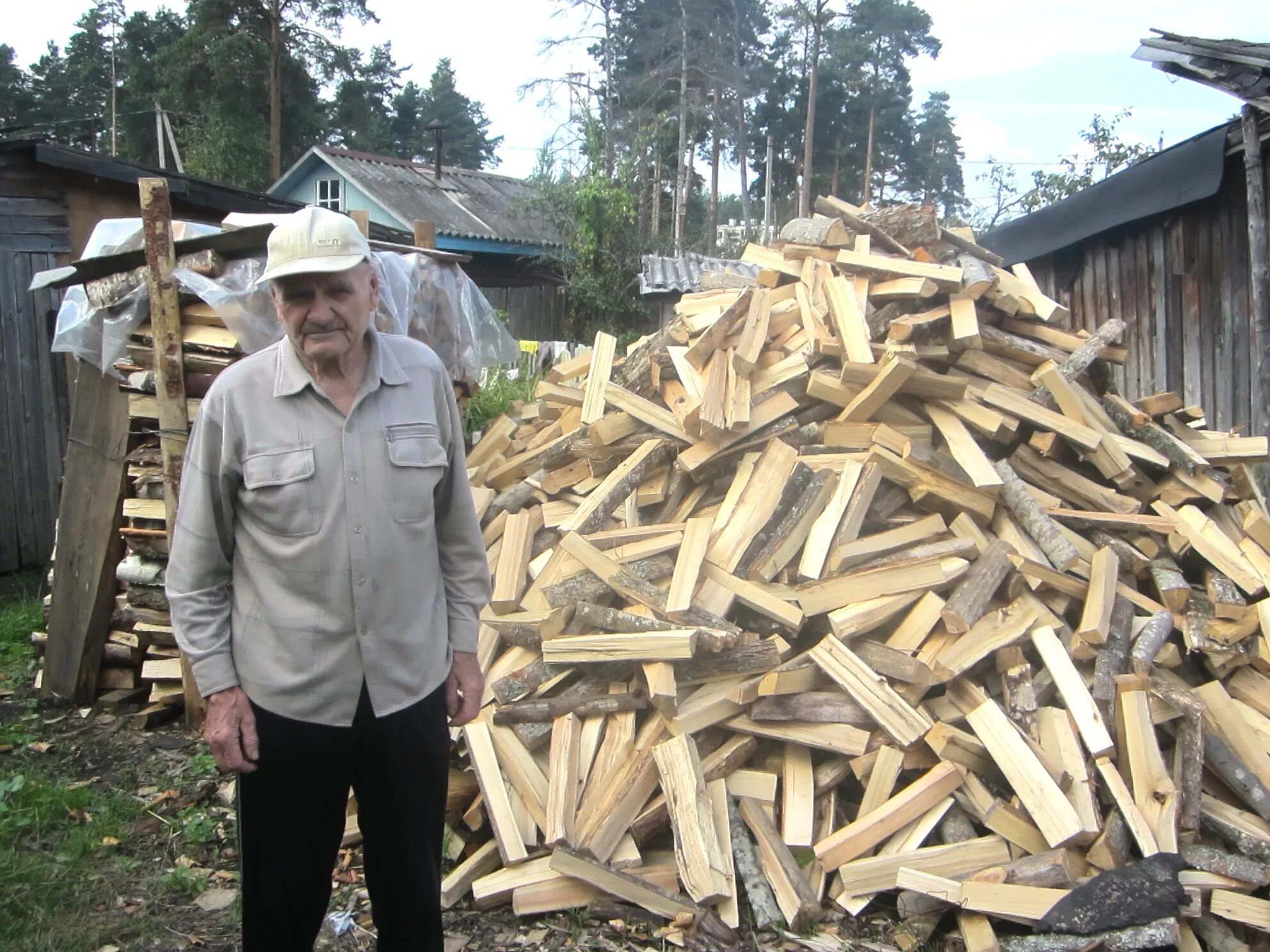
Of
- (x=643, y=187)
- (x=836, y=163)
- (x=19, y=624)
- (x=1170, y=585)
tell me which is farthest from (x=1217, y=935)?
(x=836, y=163)

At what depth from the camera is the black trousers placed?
2.30 m

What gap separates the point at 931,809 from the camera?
11.6 ft

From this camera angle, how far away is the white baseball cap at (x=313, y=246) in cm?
219

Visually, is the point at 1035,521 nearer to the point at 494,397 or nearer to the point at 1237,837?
the point at 1237,837

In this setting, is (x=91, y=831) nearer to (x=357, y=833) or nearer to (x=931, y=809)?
(x=357, y=833)

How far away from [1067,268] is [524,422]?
5404 millimetres

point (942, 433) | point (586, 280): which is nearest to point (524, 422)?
point (942, 433)

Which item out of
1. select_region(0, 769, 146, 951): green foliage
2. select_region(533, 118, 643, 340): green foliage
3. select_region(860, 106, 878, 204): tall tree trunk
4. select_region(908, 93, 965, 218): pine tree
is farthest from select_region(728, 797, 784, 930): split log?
select_region(908, 93, 965, 218): pine tree

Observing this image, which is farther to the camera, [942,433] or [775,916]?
[942,433]

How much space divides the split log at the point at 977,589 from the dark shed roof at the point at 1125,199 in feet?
11.7

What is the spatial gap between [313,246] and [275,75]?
85.9 feet

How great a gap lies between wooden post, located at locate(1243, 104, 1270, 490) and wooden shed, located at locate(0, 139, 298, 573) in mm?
7828

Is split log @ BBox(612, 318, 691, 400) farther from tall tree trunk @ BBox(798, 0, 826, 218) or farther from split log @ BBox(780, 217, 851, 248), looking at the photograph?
tall tree trunk @ BBox(798, 0, 826, 218)

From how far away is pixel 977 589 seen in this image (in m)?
4.08
